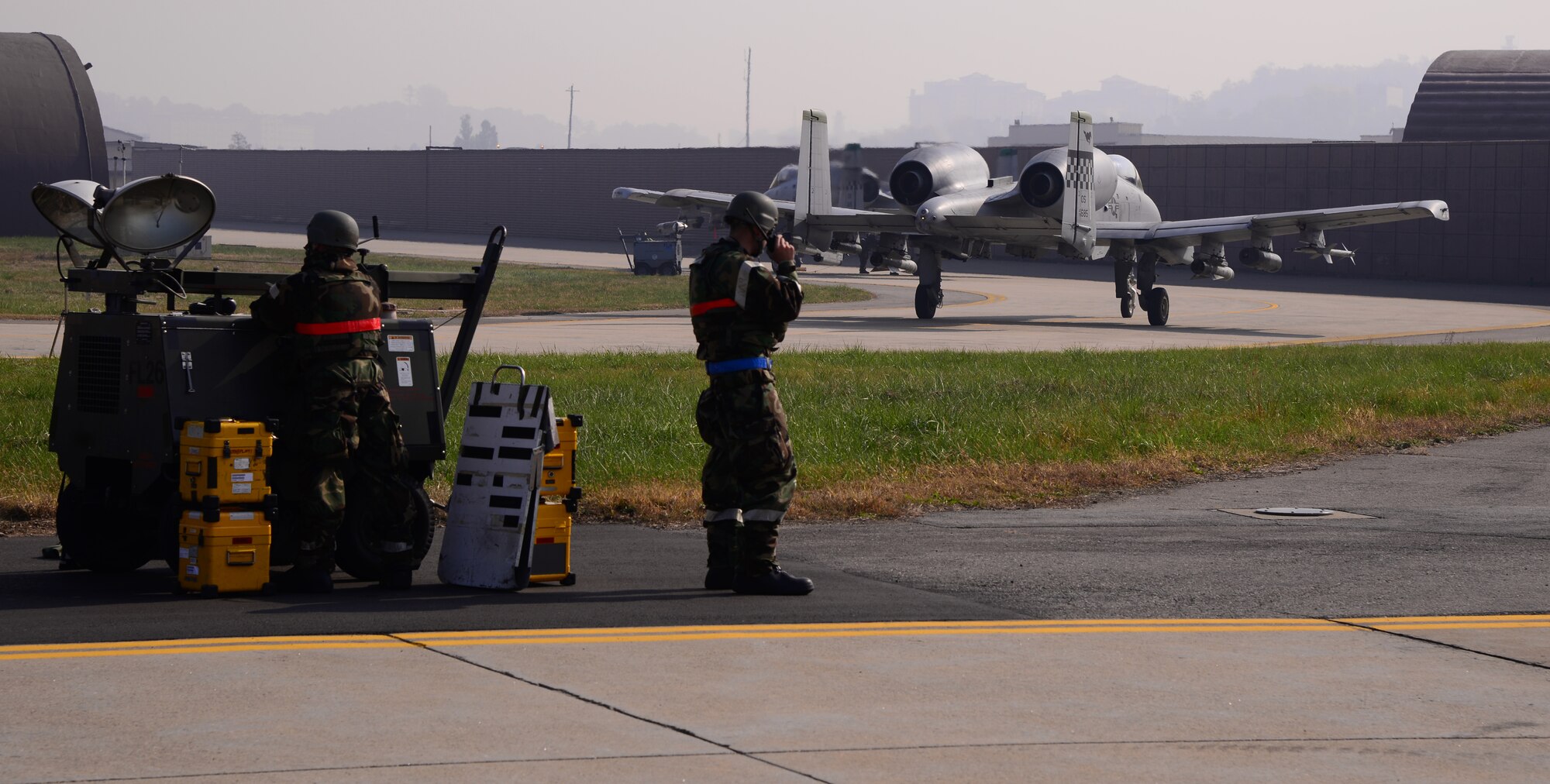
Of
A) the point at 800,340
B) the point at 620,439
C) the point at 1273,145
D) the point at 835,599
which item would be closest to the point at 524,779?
the point at 835,599

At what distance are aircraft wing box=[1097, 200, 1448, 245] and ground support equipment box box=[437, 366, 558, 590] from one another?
82.4 ft

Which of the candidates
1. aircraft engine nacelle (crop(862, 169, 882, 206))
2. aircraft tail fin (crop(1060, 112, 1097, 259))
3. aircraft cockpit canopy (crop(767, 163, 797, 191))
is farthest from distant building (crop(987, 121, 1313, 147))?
aircraft tail fin (crop(1060, 112, 1097, 259))

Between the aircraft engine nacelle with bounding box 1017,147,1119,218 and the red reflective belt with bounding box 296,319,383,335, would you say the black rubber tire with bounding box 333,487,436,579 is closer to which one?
the red reflective belt with bounding box 296,319,383,335

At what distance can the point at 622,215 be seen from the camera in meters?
77.0

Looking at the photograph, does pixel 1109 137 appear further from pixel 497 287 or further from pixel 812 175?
pixel 812 175

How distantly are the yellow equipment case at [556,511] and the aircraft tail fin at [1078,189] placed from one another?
2237cm

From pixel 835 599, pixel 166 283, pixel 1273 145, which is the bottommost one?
pixel 835 599

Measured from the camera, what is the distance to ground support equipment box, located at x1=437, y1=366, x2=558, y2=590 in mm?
8195

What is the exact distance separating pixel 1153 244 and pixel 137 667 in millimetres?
28682

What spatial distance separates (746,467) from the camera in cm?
830

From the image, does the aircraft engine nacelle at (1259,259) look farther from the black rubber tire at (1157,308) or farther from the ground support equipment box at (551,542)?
the ground support equipment box at (551,542)

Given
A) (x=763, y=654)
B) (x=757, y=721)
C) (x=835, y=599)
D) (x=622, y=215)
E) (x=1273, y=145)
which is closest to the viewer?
(x=757, y=721)

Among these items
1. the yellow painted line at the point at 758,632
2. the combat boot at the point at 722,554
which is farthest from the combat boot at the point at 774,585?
the yellow painted line at the point at 758,632

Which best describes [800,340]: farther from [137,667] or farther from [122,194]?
[137,667]
